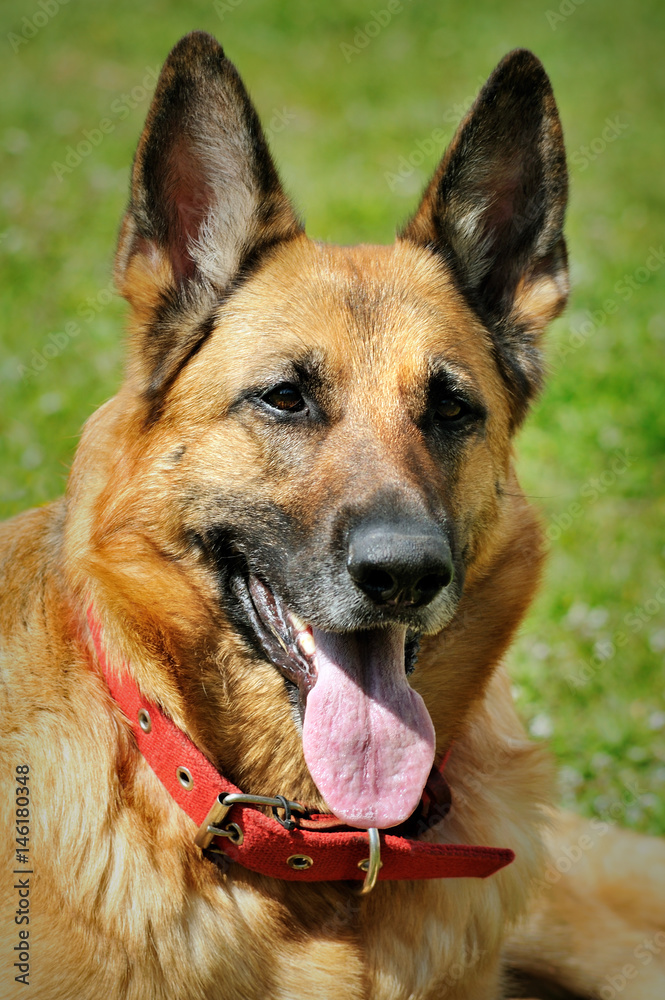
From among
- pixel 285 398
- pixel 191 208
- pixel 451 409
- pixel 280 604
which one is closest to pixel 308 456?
pixel 285 398

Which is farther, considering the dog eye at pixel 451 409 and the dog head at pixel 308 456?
the dog eye at pixel 451 409

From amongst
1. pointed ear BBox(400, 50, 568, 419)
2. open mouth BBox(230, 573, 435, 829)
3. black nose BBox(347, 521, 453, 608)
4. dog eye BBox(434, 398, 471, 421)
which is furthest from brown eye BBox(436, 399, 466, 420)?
open mouth BBox(230, 573, 435, 829)

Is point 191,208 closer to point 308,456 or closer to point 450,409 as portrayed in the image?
point 308,456

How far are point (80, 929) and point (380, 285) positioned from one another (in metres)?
2.36

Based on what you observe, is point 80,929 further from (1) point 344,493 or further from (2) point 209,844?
(1) point 344,493

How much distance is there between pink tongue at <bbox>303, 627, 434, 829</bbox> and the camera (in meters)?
2.60

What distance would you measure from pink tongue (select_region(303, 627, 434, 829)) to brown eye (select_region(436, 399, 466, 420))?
91 cm

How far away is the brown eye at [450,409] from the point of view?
3.12 metres

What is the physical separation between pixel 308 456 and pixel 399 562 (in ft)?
1.92

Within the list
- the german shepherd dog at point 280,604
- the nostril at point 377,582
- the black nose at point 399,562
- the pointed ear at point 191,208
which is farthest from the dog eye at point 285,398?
the nostril at point 377,582

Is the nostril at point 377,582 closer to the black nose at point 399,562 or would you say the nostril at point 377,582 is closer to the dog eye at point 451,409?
the black nose at point 399,562

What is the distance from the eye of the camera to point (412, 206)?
965 cm

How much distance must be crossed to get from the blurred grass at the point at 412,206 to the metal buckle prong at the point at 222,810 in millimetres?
2203

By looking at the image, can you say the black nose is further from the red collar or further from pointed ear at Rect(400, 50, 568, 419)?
pointed ear at Rect(400, 50, 568, 419)
